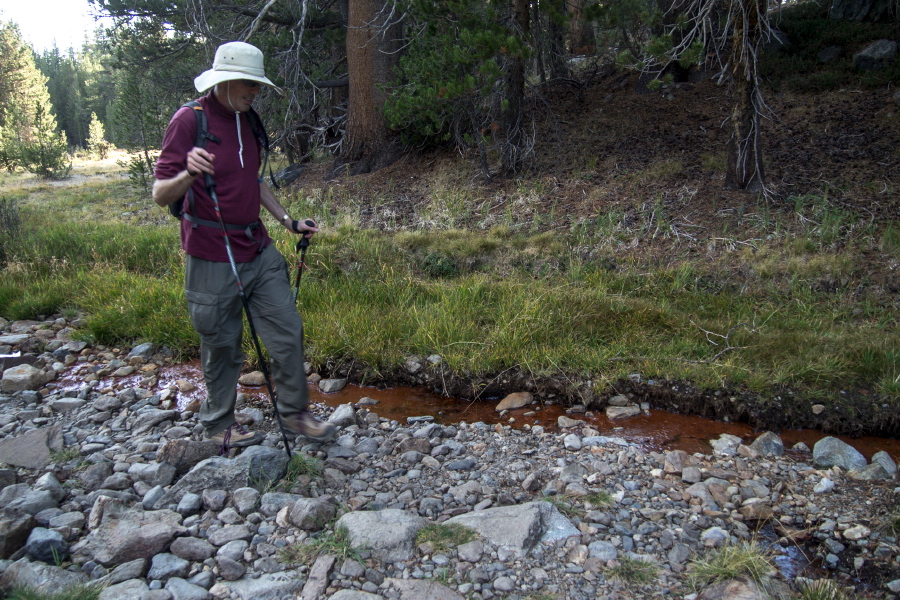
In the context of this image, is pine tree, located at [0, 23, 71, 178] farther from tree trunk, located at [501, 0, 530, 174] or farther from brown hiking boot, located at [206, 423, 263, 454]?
brown hiking boot, located at [206, 423, 263, 454]

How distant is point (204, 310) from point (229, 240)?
0.41 m

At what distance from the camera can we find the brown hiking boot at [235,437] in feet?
12.5

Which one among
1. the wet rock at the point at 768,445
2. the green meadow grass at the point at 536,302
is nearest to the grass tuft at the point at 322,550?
the green meadow grass at the point at 536,302

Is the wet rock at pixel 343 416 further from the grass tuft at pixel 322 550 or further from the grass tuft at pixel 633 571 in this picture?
the grass tuft at pixel 633 571

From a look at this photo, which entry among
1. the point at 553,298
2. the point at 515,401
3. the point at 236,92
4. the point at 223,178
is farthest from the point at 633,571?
the point at 553,298

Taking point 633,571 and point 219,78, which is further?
point 219,78

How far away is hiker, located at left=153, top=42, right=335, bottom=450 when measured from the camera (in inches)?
127

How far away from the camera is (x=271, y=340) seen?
3.68m

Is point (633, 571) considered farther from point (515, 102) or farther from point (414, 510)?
point (515, 102)

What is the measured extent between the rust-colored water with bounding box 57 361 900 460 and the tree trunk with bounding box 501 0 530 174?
15.9 ft

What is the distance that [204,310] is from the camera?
11.4 feet

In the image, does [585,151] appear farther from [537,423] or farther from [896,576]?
[896,576]

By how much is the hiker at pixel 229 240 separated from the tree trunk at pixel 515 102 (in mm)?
5514

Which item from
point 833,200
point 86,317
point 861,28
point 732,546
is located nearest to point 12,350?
point 86,317
